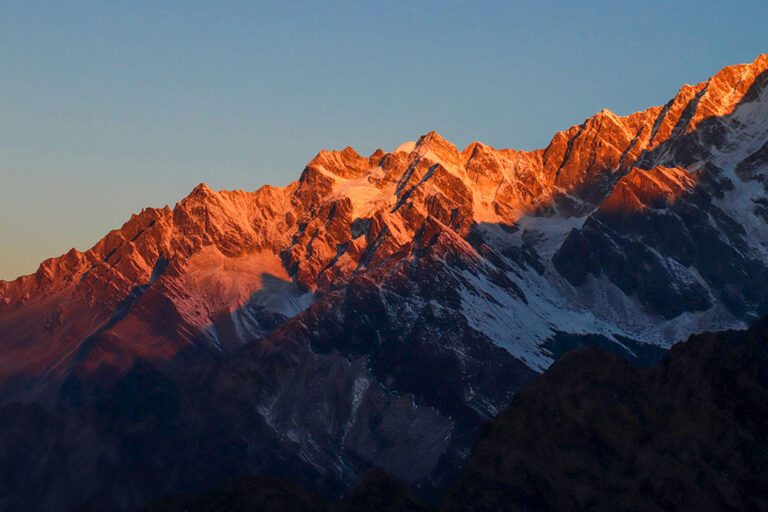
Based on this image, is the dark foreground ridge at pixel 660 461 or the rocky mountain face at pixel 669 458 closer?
the rocky mountain face at pixel 669 458

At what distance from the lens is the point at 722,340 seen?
651ft

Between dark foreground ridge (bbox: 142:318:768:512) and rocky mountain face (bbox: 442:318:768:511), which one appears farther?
dark foreground ridge (bbox: 142:318:768:512)

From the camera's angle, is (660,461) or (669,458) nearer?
(669,458)

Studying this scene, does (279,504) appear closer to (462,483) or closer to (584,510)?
(462,483)

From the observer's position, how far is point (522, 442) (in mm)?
199875

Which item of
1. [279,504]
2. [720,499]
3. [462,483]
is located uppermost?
[720,499]

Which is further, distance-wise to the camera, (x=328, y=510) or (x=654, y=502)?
(x=328, y=510)

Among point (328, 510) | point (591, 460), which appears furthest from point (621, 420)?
point (328, 510)

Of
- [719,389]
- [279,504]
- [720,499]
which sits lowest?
[279,504]

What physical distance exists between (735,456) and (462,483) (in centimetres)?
3923

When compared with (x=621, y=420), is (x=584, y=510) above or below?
below

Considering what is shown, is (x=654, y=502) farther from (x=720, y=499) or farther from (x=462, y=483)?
(x=462, y=483)

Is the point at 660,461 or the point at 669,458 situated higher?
the point at 669,458

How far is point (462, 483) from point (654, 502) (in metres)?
29.0
